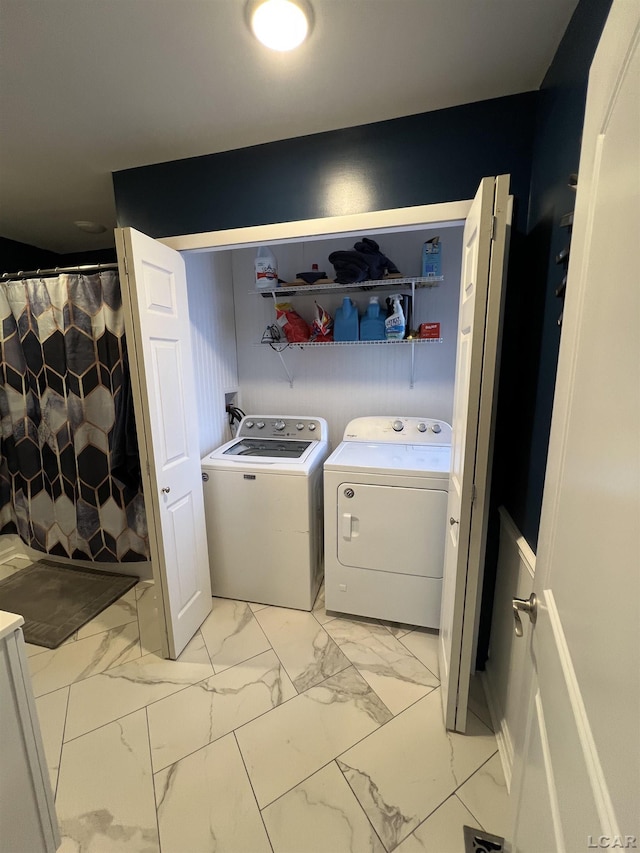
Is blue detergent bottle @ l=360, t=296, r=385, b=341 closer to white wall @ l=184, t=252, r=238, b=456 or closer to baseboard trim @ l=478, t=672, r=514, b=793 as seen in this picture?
white wall @ l=184, t=252, r=238, b=456

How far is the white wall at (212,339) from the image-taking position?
2256 mm

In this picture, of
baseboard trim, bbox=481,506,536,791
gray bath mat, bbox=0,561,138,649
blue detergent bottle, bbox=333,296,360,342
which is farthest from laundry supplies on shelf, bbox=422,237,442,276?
gray bath mat, bbox=0,561,138,649

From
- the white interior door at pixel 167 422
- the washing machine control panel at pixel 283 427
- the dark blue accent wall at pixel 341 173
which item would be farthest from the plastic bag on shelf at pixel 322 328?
the white interior door at pixel 167 422

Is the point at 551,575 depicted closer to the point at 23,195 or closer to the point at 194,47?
the point at 194,47

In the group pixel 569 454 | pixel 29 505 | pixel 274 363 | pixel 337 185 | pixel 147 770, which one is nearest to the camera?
pixel 569 454

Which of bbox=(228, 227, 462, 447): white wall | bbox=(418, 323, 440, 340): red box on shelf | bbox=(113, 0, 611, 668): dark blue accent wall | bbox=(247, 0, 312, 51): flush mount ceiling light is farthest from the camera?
bbox=(228, 227, 462, 447): white wall

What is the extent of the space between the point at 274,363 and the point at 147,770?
7.36 ft

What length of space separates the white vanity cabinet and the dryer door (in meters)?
1.36

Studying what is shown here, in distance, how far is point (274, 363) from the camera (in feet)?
8.98

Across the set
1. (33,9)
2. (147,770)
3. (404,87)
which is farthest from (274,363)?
(147,770)

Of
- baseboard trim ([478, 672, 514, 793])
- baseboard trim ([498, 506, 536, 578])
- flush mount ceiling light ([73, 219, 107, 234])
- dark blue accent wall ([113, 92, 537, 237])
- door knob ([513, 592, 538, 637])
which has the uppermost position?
flush mount ceiling light ([73, 219, 107, 234])

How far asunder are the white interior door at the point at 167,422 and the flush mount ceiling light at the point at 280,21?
2.64 ft

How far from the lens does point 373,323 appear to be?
233 cm

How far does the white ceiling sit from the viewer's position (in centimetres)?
106
